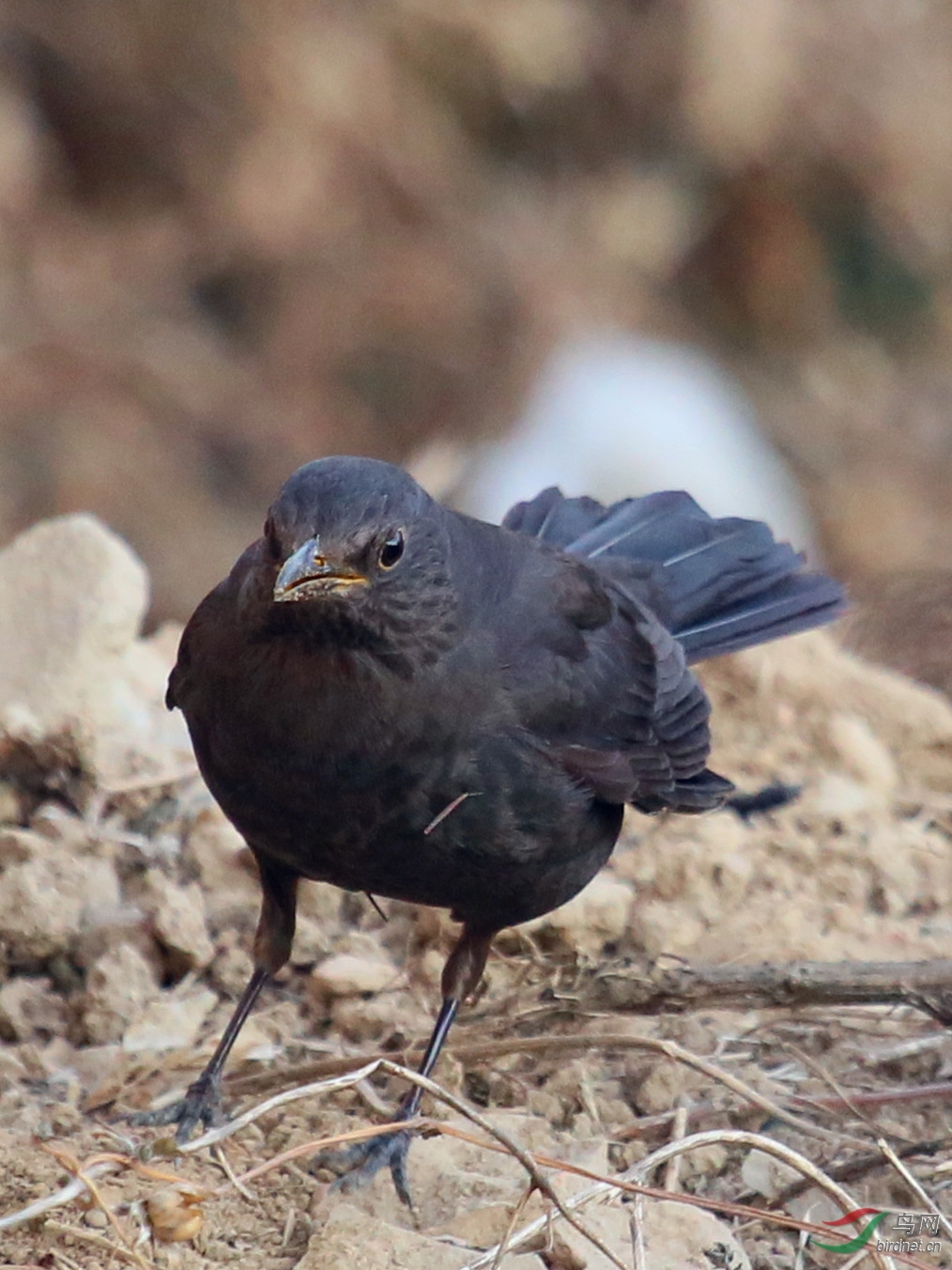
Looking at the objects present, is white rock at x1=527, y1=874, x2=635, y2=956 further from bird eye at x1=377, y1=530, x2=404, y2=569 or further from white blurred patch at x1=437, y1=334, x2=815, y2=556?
white blurred patch at x1=437, y1=334, x2=815, y2=556

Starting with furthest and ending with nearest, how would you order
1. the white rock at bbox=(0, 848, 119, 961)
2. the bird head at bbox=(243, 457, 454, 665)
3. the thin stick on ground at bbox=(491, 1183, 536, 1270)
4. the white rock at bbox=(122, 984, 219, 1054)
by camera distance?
the white rock at bbox=(0, 848, 119, 961), the white rock at bbox=(122, 984, 219, 1054), the bird head at bbox=(243, 457, 454, 665), the thin stick on ground at bbox=(491, 1183, 536, 1270)

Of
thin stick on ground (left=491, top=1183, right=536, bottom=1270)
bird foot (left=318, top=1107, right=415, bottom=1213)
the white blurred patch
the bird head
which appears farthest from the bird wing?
the white blurred patch

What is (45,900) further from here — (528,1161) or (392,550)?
(528,1161)

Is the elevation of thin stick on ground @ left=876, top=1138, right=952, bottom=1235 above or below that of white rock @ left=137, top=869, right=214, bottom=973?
below

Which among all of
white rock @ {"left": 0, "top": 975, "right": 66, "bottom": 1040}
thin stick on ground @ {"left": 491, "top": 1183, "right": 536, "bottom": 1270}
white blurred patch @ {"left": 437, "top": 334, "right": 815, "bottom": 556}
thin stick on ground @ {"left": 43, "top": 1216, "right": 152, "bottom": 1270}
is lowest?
thin stick on ground @ {"left": 43, "top": 1216, "right": 152, "bottom": 1270}

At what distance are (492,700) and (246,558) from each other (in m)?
0.61

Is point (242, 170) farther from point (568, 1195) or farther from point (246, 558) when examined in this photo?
point (568, 1195)

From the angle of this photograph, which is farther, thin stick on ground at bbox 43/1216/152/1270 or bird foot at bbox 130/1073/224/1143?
bird foot at bbox 130/1073/224/1143

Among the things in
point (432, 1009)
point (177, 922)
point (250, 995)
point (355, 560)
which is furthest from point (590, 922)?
point (355, 560)

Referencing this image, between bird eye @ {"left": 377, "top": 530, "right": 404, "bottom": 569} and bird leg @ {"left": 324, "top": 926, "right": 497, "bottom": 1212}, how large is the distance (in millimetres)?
951

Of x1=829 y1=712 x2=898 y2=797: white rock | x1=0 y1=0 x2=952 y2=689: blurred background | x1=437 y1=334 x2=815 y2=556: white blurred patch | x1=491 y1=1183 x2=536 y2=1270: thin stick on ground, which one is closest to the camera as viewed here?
x1=491 y1=1183 x2=536 y2=1270: thin stick on ground

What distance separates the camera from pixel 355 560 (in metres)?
3.94

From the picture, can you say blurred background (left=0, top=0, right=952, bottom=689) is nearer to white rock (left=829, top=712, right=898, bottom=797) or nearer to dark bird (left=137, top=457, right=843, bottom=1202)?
white rock (left=829, top=712, right=898, bottom=797)

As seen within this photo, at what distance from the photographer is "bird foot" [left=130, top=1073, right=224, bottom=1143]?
4375 millimetres
